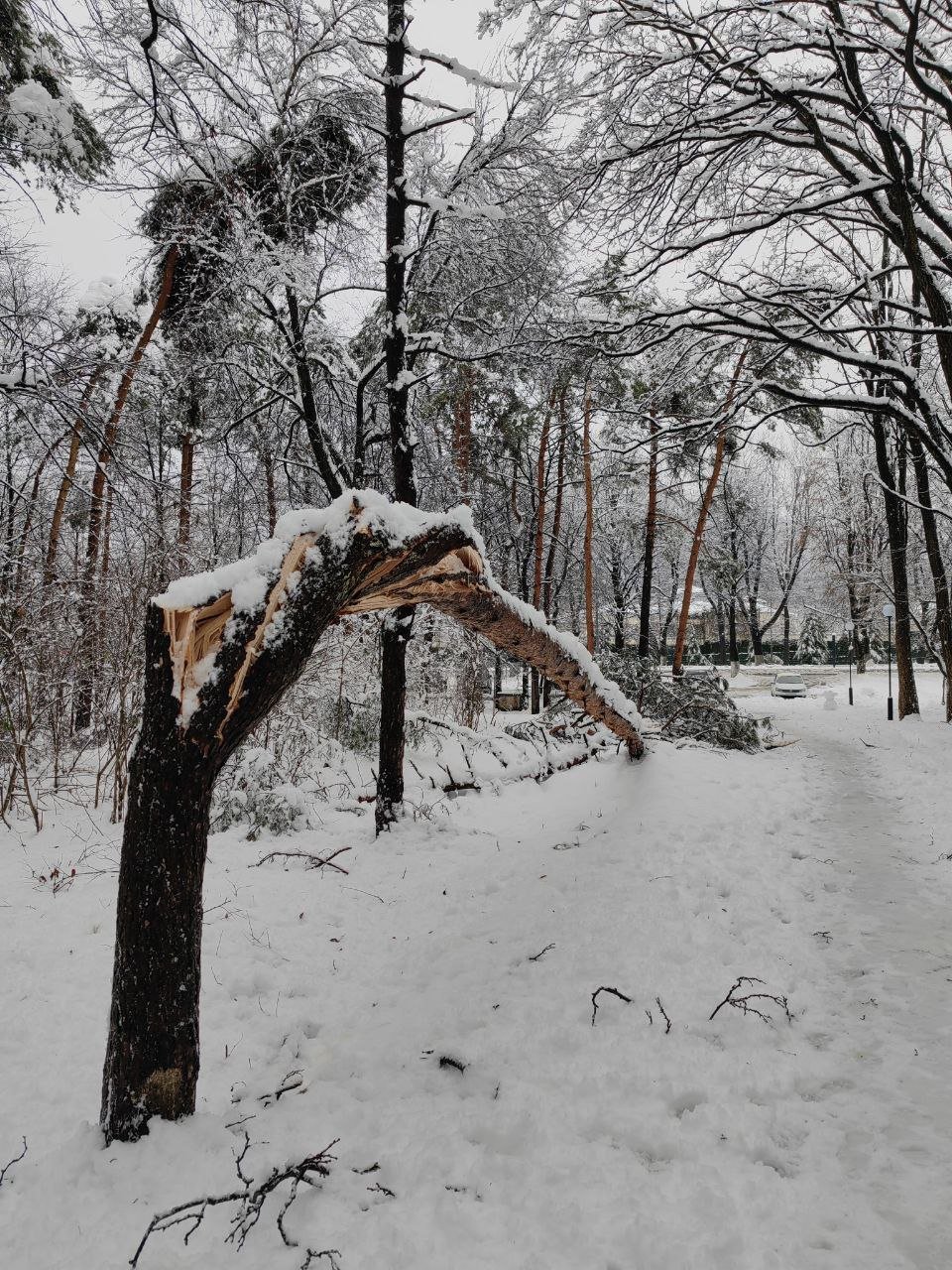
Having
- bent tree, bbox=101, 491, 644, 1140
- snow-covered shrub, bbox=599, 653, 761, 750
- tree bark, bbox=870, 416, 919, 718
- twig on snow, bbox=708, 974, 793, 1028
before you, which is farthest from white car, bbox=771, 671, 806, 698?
bent tree, bbox=101, 491, 644, 1140

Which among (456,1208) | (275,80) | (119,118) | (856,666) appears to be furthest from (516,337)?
(856,666)

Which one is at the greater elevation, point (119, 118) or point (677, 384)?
point (119, 118)

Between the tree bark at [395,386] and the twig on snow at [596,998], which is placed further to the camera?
the tree bark at [395,386]

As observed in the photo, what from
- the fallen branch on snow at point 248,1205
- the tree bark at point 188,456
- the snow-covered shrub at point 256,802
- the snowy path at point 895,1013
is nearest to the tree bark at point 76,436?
the tree bark at point 188,456

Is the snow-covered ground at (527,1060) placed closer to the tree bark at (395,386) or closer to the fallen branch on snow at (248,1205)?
the fallen branch on snow at (248,1205)

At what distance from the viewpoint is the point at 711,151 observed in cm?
671

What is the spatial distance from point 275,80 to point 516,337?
3396 mm

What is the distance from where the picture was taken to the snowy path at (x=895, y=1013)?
1888 millimetres

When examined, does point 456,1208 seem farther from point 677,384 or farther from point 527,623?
point 677,384

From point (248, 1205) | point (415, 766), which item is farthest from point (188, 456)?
point (248, 1205)

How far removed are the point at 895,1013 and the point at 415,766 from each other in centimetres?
518

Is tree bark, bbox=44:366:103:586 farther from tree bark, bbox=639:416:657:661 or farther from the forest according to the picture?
tree bark, bbox=639:416:657:661

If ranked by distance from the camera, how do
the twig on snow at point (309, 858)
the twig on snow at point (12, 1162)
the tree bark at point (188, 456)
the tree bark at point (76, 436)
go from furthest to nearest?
the tree bark at point (188, 456), the twig on snow at point (309, 858), the tree bark at point (76, 436), the twig on snow at point (12, 1162)

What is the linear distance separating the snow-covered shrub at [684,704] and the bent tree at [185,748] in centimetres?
912
